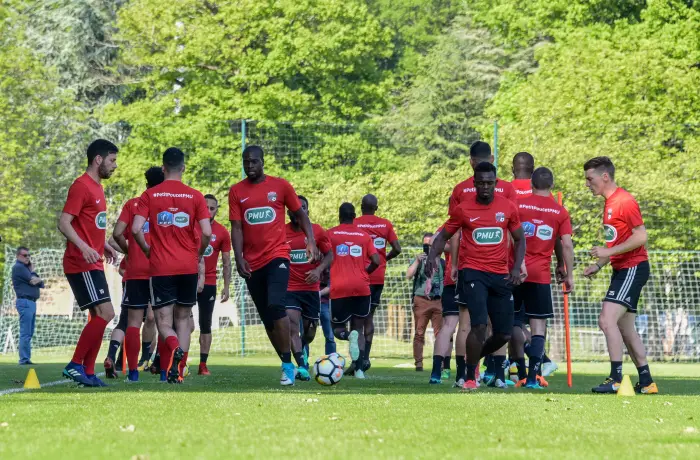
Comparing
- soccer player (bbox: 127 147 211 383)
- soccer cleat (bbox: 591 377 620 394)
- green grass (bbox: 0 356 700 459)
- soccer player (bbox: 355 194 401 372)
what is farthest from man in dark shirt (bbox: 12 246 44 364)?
soccer cleat (bbox: 591 377 620 394)

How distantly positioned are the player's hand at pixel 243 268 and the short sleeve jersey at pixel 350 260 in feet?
12.4

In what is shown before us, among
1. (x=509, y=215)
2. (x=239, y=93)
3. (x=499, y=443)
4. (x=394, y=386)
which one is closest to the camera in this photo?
(x=499, y=443)

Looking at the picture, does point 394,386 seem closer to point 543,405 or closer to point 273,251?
point 273,251

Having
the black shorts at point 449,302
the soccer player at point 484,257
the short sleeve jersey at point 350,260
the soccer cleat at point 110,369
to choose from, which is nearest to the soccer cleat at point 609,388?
the soccer player at point 484,257

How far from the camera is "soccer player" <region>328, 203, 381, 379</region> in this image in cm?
1574

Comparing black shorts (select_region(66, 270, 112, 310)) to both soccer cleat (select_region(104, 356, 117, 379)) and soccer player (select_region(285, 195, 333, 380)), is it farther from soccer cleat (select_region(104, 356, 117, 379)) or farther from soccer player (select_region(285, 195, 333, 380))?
soccer player (select_region(285, 195, 333, 380))

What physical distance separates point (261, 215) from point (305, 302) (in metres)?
3.38

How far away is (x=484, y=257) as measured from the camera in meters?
11.4

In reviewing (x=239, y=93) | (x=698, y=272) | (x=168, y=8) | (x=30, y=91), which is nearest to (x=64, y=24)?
(x=168, y=8)

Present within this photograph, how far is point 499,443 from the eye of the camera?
254 inches

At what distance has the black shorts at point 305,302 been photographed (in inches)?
599

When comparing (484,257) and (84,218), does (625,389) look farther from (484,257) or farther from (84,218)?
(84,218)

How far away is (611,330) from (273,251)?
337cm

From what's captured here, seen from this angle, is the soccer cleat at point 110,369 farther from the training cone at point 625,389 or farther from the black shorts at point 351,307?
the training cone at point 625,389
